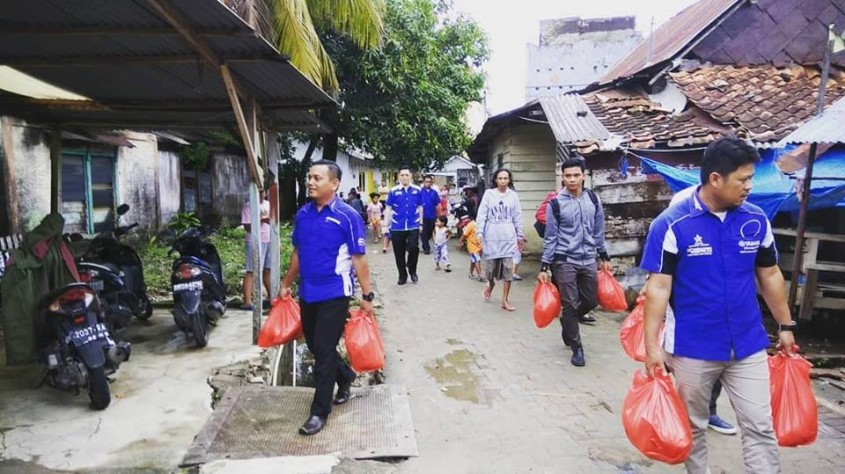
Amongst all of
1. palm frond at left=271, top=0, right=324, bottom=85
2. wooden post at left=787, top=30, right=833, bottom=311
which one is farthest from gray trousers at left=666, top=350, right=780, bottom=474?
palm frond at left=271, top=0, right=324, bottom=85

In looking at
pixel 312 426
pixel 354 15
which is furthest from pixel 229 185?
pixel 312 426

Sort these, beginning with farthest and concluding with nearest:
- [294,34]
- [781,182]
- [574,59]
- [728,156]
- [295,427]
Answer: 1. [574,59]
2. [294,34]
3. [781,182]
4. [295,427]
5. [728,156]

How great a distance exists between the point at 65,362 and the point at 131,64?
2450 mm

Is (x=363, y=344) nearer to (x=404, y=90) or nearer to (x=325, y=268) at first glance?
(x=325, y=268)

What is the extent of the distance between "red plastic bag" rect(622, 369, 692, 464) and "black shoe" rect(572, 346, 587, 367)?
104 inches

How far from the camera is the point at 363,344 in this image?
394 centimetres

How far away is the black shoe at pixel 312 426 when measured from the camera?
3.71m

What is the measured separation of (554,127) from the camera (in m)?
8.08

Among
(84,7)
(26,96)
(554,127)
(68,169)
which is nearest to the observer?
(84,7)

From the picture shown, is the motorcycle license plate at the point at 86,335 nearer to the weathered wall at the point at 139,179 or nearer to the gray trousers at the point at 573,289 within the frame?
the gray trousers at the point at 573,289

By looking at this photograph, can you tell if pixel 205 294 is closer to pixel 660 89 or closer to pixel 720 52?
pixel 660 89

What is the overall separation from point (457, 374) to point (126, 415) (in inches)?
106

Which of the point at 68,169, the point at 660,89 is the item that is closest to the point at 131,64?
the point at 68,169

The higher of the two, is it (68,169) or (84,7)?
(84,7)
